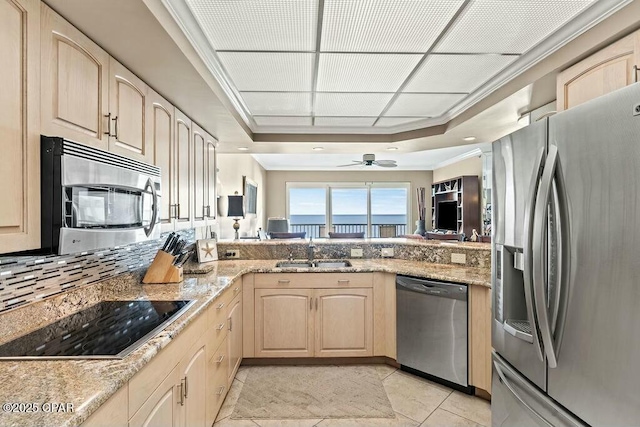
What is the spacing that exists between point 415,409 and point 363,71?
7.75 ft

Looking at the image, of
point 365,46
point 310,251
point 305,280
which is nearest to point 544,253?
point 365,46

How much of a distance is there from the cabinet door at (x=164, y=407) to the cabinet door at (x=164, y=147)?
3.56 ft

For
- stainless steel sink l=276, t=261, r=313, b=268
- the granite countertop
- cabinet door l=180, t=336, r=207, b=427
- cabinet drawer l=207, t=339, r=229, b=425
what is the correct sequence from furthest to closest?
stainless steel sink l=276, t=261, r=313, b=268 → cabinet drawer l=207, t=339, r=229, b=425 → cabinet door l=180, t=336, r=207, b=427 → the granite countertop

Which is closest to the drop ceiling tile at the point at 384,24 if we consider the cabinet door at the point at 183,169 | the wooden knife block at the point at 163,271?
the cabinet door at the point at 183,169

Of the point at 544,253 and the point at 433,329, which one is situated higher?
the point at 544,253

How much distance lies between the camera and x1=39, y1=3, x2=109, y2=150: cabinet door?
1.21 meters

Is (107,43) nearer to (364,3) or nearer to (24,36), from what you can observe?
(24,36)

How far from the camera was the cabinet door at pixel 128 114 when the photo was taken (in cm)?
163

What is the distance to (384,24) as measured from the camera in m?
1.74

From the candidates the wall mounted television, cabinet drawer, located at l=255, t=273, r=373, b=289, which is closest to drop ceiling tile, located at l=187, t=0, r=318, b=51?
cabinet drawer, located at l=255, t=273, r=373, b=289

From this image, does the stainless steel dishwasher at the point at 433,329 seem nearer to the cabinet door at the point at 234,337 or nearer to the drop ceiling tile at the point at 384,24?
the cabinet door at the point at 234,337

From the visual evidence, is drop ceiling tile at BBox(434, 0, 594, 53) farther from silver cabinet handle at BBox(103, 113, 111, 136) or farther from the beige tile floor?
the beige tile floor

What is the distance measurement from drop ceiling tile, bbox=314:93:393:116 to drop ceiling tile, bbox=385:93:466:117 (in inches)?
4.9

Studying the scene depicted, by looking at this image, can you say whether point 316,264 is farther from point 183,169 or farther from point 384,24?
point 384,24
